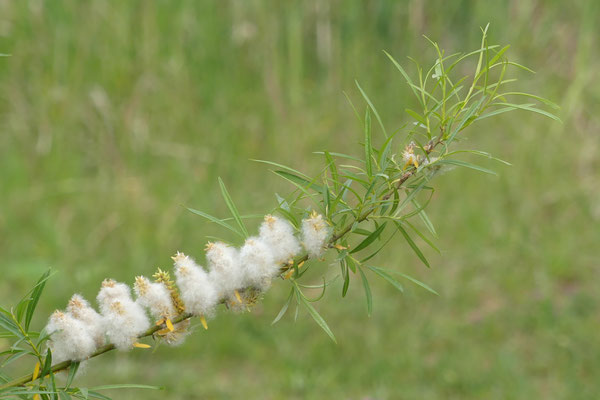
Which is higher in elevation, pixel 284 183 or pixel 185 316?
pixel 284 183

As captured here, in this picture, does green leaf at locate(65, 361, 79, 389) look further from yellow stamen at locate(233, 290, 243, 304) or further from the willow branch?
yellow stamen at locate(233, 290, 243, 304)

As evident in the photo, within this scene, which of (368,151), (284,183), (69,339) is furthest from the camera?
(284,183)

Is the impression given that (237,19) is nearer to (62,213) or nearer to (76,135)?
(76,135)

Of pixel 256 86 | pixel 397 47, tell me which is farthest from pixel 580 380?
pixel 256 86

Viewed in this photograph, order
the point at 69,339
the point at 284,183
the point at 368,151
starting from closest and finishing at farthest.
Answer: the point at 69,339 < the point at 368,151 < the point at 284,183

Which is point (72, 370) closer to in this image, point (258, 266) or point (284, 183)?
point (258, 266)

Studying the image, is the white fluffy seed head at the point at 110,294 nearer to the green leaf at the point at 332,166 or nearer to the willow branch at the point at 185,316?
the willow branch at the point at 185,316

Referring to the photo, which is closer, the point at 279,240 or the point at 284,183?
the point at 279,240

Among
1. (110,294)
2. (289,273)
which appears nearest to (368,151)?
(289,273)
